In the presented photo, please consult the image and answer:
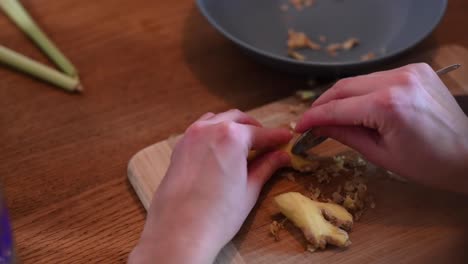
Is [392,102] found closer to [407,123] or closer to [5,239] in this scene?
[407,123]

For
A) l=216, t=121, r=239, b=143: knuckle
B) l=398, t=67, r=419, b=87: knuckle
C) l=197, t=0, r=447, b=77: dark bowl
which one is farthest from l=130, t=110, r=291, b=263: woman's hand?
l=197, t=0, r=447, b=77: dark bowl

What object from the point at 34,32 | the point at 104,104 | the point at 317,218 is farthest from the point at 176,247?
the point at 34,32

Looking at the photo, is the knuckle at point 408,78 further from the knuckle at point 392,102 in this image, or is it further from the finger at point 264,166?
the finger at point 264,166

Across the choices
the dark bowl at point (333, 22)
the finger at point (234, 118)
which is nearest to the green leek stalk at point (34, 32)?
the dark bowl at point (333, 22)

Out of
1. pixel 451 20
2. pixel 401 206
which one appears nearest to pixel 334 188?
pixel 401 206

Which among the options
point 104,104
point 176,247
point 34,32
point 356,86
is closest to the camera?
point 176,247

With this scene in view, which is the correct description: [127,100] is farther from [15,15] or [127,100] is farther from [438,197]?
[438,197]
